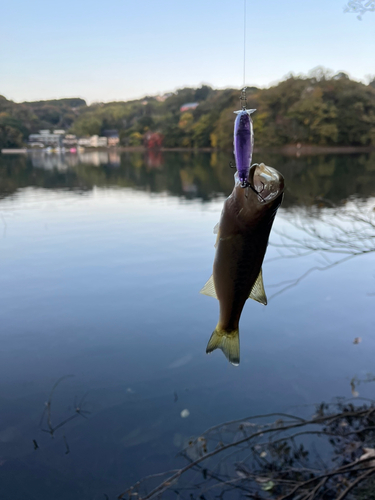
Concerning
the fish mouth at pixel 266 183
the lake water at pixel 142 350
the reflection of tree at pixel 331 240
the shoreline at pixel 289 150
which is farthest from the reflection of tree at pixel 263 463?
the shoreline at pixel 289 150

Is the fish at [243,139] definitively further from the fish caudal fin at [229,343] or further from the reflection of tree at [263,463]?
the reflection of tree at [263,463]

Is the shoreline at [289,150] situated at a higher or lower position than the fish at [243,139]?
higher

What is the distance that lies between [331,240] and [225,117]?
2043 centimetres

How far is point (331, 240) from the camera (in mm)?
6883

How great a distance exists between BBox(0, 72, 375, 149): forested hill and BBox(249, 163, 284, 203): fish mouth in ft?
10.5

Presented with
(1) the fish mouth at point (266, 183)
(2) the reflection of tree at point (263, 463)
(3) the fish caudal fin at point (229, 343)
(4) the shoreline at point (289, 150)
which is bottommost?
(2) the reflection of tree at point (263, 463)

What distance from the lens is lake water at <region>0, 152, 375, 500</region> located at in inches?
266

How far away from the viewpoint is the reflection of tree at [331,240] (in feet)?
20.9

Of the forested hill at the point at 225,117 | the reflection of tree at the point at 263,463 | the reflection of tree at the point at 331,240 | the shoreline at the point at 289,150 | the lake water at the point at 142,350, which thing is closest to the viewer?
the reflection of tree at the point at 263,463

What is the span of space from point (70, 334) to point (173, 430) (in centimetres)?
424

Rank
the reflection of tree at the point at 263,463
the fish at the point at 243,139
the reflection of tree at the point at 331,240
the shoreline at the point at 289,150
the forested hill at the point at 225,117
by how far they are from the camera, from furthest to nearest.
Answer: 1. the shoreline at the point at 289,150
2. the forested hill at the point at 225,117
3. the reflection of tree at the point at 331,240
4. the reflection of tree at the point at 263,463
5. the fish at the point at 243,139

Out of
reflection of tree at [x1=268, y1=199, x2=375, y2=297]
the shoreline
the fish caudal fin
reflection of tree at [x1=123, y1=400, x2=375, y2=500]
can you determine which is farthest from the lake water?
the shoreline

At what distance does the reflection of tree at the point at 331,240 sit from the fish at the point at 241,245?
15.4 feet

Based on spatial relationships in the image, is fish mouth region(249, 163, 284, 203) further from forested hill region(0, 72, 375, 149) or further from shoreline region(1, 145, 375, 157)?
shoreline region(1, 145, 375, 157)
